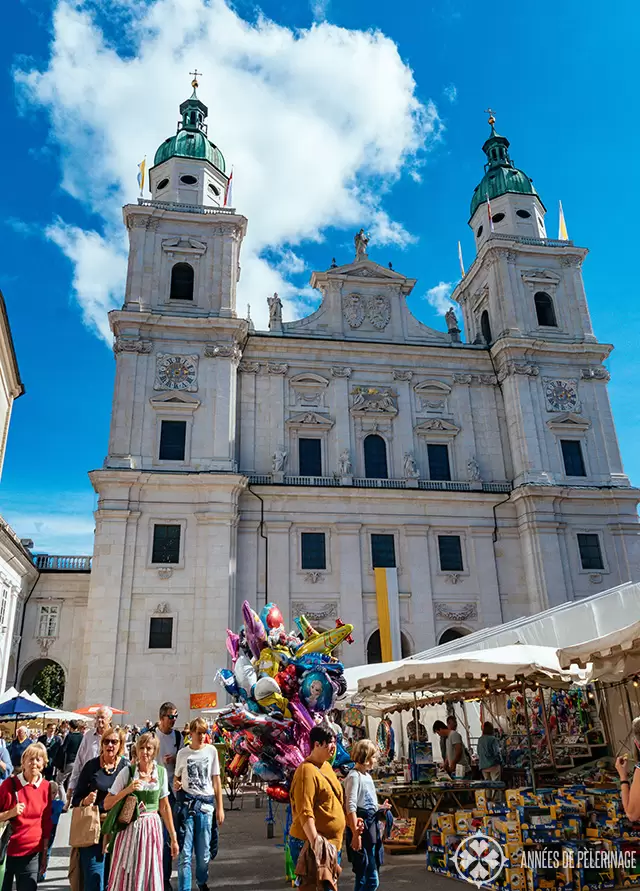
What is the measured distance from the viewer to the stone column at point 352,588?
27.9 m

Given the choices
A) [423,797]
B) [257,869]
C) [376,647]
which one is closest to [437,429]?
[376,647]

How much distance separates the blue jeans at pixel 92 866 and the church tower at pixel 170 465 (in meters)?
20.3

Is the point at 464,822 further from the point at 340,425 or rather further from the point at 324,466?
the point at 340,425

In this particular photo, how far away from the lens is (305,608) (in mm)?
28656

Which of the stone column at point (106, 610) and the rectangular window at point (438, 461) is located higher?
the rectangular window at point (438, 461)

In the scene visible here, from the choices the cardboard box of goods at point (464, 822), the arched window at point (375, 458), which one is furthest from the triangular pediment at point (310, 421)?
the cardboard box of goods at point (464, 822)

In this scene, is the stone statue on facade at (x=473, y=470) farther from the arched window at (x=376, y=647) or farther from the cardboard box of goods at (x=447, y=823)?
the cardboard box of goods at (x=447, y=823)

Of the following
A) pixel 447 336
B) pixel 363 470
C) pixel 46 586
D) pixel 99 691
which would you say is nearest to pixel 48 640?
pixel 46 586

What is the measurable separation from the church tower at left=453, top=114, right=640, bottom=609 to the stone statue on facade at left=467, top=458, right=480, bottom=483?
5.50ft

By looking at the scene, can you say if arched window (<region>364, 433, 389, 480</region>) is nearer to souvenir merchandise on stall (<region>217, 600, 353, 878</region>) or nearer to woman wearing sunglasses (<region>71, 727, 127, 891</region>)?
souvenir merchandise on stall (<region>217, 600, 353, 878</region>)

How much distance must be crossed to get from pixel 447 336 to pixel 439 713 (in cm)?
1819

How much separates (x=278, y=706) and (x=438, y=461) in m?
23.8

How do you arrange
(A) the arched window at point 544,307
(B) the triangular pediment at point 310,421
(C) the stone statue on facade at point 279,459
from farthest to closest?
(A) the arched window at point 544,307 → (B) the triangular pediment at point 310,421 → (C) the stone statue on facade at point 279,459

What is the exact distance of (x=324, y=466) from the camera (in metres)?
31.6
